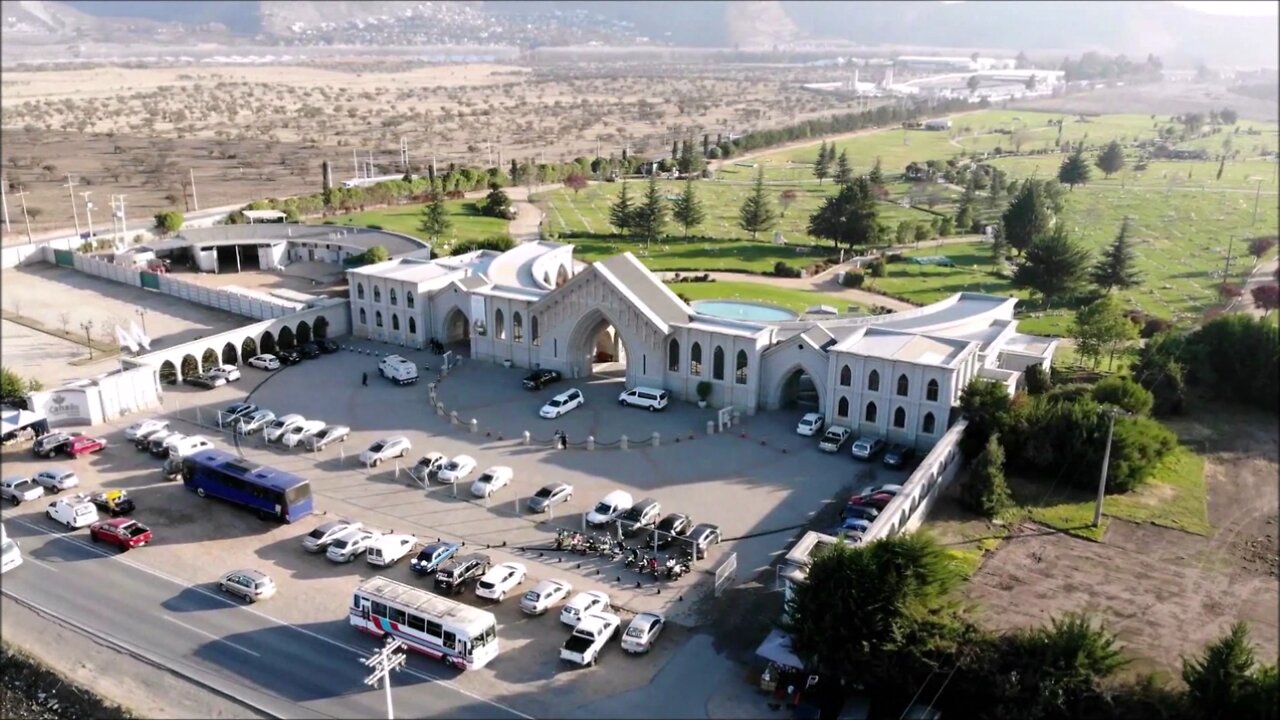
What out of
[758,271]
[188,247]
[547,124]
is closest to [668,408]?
[758,271]

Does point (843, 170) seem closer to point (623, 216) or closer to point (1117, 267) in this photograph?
point (623, 216)

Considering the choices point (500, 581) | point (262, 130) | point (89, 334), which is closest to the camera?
point (500, 581)

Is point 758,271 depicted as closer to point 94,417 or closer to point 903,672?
point 94,417

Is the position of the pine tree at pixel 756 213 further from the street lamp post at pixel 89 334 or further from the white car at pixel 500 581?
the white car at pixel 500 581

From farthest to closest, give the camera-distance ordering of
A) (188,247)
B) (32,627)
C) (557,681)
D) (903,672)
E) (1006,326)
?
1. (188,247)
2. (1006,326)
3. (32,627)
4. (557,681)
5. (903,672)

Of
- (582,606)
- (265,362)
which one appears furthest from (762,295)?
(582,606)

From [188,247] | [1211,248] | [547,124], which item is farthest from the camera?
[547,124]

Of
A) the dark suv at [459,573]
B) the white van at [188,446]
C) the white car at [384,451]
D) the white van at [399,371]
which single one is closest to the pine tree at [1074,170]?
the white van at [399,371]

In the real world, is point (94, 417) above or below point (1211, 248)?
below
